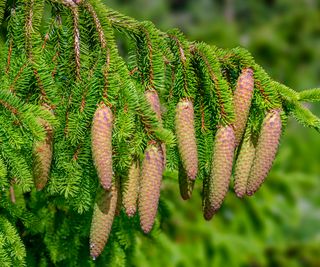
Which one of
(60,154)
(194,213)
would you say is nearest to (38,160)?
(60,154)

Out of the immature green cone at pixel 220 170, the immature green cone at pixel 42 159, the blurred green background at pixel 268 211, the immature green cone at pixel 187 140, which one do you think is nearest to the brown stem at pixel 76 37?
the immature green cone at pixel 42 159

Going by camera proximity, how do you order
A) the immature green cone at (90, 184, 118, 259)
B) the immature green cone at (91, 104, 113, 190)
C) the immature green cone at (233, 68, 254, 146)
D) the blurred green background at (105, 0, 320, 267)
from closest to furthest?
the immature green cone at (91, 104, 113, 190) → the immature green cone at (90, 184, 118, 259) → the immature green cone at (233, 68, 254, 146) → the blurred green background at (105, 0, 320, 267)

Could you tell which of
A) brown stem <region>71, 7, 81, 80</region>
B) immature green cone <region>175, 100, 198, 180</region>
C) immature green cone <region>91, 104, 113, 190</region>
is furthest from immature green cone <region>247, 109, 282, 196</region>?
brown stem <region>71, 7, 81, 80</region>

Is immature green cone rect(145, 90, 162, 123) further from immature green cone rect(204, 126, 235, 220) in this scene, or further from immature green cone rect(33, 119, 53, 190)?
immature green cone rect(33, 119, 53, 190)

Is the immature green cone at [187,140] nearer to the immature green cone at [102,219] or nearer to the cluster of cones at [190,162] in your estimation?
the cluster of cones at [190,162]

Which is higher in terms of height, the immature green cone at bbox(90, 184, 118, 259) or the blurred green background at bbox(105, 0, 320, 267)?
the immature green cone at bbox(90, 184, 118, 259)

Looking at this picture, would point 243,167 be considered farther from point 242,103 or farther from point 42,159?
point 42,159

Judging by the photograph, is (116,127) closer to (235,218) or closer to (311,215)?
(235,218)
